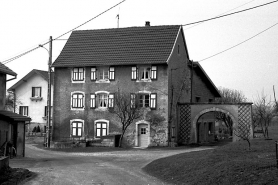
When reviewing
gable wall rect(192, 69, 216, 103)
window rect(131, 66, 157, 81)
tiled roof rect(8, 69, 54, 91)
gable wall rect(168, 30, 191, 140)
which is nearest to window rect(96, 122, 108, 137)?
window rect(131, 66, 157, 81)

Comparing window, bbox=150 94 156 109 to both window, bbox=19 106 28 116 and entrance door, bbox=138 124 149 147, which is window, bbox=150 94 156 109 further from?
window, bbox=19 106 28 116

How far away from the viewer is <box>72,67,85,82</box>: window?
136 feet

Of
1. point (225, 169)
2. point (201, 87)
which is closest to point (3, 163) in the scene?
point (225, 169)

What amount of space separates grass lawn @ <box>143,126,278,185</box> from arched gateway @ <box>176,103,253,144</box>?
18.1 meters

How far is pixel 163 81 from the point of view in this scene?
38.6 metres

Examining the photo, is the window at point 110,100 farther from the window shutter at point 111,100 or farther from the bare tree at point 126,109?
the bare tree at point 126,109

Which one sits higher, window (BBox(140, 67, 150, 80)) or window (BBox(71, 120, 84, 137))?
window (BBox(140, 67, 150, 80))

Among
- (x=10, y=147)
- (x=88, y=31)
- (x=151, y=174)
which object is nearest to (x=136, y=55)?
(x=88, y=31)

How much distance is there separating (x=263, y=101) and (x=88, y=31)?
68.1 ft

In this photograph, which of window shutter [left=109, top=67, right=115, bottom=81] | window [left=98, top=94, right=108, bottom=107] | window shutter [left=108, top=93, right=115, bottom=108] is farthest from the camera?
window [left=98, top=94, right=108, bottom=107]

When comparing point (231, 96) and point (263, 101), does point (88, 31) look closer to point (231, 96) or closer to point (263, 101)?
point (263, 101)

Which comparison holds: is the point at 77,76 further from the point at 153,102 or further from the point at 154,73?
the point at 153,102

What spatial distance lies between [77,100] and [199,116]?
1171cm

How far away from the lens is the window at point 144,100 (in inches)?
1545
